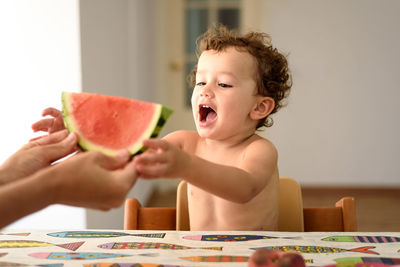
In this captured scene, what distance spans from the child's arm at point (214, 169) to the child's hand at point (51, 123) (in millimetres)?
381

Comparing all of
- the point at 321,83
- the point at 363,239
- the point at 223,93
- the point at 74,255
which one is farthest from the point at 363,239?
the point at 321,83

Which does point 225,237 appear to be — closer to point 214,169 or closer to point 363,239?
point 214,169

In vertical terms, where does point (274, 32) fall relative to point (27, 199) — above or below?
above

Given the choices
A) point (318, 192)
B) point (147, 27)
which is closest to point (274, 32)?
point (147, 27)

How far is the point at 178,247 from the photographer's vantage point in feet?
3.49

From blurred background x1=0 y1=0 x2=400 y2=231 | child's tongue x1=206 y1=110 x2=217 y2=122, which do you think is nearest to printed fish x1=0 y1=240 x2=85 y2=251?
child's tongue x1=206 y1=110 x2=217 y2=122

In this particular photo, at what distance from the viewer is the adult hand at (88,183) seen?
0.80 m

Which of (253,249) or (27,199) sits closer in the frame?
(27,199)

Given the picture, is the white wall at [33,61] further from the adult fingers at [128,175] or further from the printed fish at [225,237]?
the adult fingers at [128,175]

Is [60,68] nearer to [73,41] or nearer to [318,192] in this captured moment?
[73,41]

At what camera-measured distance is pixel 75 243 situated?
110 cm

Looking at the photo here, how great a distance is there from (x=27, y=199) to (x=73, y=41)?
1.60 meters

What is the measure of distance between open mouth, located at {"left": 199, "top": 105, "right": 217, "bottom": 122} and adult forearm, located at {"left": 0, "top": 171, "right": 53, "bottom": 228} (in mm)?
702

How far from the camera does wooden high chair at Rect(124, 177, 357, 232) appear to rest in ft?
4.69
